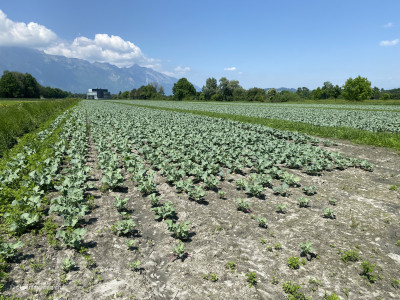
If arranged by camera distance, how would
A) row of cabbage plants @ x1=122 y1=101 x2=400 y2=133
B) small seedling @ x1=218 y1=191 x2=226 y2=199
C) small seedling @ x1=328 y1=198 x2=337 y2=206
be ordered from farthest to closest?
row of cabbage plants @ x1=122 y1=101 x2=400 y2=133 < small seedling @ x1=218 y1=191 x2=226 y2=199 < small seedling @ x1=328 y1=198 x2=337 y2=206

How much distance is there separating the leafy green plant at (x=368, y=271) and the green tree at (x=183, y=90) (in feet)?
440

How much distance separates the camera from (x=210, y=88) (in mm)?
127312

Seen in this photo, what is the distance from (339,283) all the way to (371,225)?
8.46ft

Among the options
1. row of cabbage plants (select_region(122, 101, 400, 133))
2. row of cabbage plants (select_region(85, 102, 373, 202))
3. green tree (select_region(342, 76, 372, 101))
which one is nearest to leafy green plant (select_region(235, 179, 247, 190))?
row of cabbage plants (select_region(85, 102, 373, 202))

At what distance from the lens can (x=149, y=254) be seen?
4.79 metres

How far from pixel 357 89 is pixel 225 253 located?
11340 centimetres

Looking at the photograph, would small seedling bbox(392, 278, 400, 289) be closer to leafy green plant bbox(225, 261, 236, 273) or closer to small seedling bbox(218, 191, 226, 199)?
leafy green plant bbox(225, 261, 236, 273)

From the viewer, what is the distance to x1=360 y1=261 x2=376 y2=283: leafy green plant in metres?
4.05

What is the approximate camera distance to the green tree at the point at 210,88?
126869 millimetres

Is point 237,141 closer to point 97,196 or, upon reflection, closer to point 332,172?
point 332,172

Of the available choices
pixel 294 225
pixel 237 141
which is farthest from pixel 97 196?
pixel 237 141

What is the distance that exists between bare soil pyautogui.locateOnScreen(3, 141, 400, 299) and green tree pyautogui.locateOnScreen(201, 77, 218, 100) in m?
124

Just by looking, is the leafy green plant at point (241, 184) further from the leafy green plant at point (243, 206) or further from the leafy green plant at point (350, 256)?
the leafy green plant at point (350, 256)

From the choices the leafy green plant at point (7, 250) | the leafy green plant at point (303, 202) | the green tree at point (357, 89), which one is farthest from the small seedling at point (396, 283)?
the green tree at point (357, 89)
